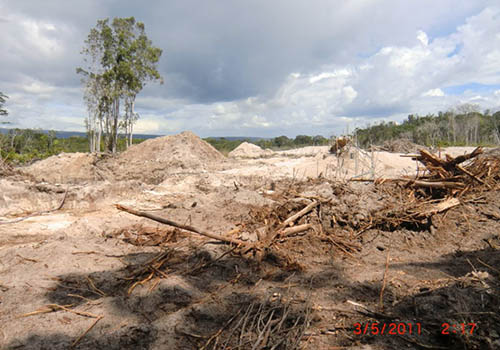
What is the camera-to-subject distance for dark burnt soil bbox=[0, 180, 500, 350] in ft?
6.70

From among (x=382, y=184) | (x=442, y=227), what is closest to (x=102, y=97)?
(x=382, y=184)

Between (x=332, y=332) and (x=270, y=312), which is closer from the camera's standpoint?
(x=332, y=332)

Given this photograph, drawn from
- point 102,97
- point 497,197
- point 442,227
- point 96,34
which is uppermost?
point 96,34

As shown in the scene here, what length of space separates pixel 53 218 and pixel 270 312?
5.22 meters

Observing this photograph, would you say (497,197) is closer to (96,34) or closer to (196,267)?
(196,267)

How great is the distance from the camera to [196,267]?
129 inches

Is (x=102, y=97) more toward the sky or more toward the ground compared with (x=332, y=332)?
more toward the sky

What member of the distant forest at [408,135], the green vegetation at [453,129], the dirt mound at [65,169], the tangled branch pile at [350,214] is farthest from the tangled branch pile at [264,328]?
the green vegetation at [453,129]

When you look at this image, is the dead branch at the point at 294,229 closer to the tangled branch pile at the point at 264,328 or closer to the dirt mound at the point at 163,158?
the tangled branch pile at the point at 264,328

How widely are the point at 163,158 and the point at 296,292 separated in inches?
546

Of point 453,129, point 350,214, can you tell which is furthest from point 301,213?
point 453,129

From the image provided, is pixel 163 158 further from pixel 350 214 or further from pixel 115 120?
pixel 350 214
